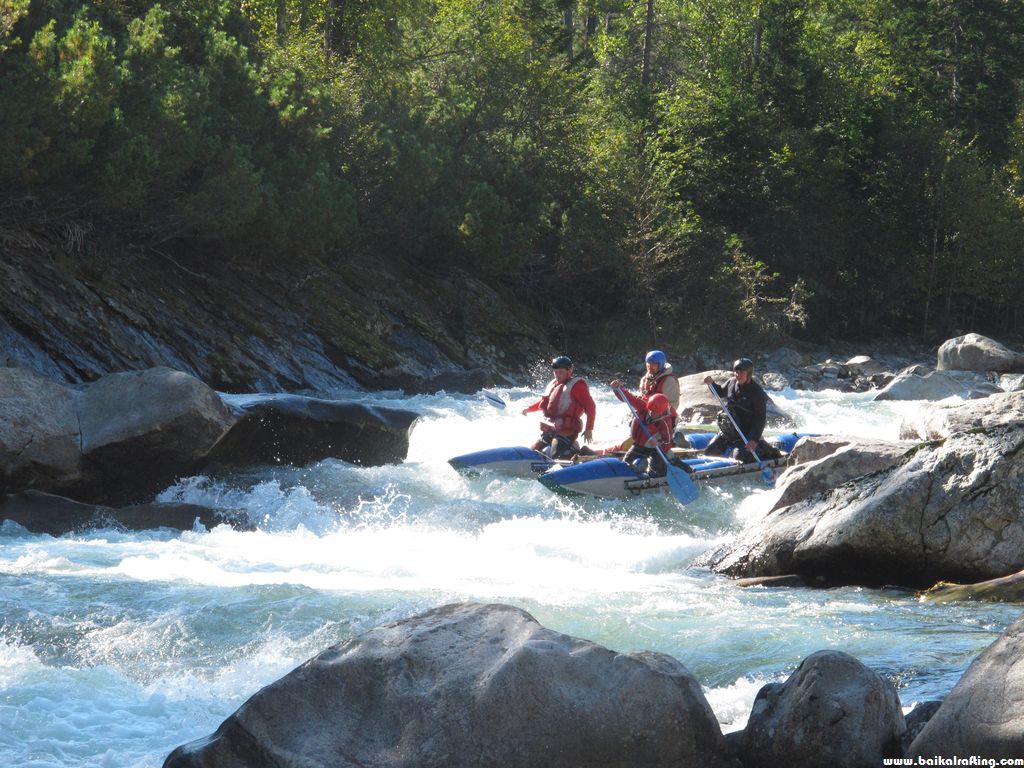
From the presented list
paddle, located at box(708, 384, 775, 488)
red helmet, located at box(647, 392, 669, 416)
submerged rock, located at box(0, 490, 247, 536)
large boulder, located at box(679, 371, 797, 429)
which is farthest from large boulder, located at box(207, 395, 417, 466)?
large boulder, located at box(679, 371, 797, 429)

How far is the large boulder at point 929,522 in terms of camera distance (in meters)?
7.35

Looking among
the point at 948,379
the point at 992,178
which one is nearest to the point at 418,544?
the point at 948,379

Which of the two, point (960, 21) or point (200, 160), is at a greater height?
point (960, 21)

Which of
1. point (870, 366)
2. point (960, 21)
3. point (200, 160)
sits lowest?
point (870, 366)

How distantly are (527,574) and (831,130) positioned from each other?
83.6ft

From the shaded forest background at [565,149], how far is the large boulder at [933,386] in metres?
6.47

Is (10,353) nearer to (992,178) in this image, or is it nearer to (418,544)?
(418,544)


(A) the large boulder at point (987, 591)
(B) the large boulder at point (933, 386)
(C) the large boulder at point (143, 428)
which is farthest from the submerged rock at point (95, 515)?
(B) the large boulder at point (933, 386)

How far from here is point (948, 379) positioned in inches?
821

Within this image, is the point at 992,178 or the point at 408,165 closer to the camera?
the point at 408,165

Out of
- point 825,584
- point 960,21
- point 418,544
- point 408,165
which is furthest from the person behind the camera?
point 960,21

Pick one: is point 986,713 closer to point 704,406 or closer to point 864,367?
point 704,406

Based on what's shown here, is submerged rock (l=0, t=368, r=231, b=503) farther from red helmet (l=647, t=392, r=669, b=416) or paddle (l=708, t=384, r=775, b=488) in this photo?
paddle (l=708, t=384, r=775, b=488)

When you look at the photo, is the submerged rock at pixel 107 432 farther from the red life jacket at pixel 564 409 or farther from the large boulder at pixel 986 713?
the large boulder at pixel 986 713
